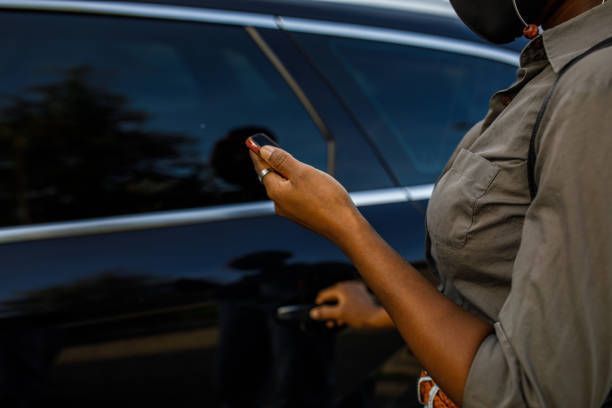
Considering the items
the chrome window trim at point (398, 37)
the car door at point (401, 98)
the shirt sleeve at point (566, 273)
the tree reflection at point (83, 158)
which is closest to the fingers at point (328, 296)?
the car door at point (401, 98)

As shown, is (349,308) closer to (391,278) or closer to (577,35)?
(391,278)

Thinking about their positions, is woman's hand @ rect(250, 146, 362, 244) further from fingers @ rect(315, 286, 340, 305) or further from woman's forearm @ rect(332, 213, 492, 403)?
fingers @ rect(315, 286, 340, 305)

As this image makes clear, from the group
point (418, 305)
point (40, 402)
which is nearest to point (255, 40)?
point (40, 402)

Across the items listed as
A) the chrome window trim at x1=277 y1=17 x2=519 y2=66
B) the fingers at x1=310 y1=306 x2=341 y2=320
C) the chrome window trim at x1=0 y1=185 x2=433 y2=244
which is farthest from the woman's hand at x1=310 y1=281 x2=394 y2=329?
the chrome window trim at x1=277 y1=17 x2=519 y2=66

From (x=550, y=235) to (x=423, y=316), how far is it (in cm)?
21

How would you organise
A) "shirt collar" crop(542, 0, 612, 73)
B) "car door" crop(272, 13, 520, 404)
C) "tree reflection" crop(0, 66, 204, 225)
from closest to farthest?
"shirt collar" crop(542, 0, 612, 73), "tree reflection" crop(0, 66, 204, 225), "car door" crop(272, 13, 520, 404)

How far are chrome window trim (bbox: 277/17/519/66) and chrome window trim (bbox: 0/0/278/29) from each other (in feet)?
0.27

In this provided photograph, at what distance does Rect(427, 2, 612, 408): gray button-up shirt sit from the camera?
952 mm

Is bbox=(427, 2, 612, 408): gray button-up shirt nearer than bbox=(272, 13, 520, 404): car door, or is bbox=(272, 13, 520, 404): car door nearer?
bbox=(427, 2, 612, 408): gray button-up shirt

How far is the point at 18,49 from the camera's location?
2.00 metres

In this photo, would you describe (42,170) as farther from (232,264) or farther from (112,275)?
(232,264)

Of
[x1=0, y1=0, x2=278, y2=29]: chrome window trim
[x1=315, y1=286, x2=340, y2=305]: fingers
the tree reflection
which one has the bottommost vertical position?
[x1=315, y1=286, x2=340, y2=305]: fingers

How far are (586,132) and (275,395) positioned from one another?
1298 mm

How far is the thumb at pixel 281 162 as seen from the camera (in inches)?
49.3
